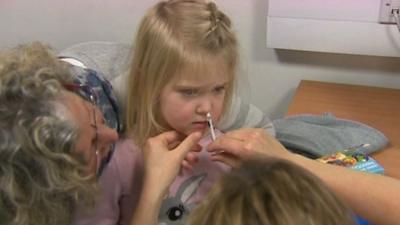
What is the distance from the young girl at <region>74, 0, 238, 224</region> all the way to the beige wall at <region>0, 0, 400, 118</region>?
637 millimetres

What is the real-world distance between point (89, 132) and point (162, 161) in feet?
0.70

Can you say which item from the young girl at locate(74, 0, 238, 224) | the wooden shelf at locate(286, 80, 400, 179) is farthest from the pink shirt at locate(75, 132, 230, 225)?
A: the wooden shelf at locate(286, 80, 400, 179)

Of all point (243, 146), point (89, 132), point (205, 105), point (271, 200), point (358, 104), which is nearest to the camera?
point (271, 200)

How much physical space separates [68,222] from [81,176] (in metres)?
0.08

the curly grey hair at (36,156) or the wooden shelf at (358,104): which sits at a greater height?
the curly grey hair at (36,156)

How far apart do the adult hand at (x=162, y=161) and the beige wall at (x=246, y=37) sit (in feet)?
2.56

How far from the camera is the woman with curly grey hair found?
0.75m

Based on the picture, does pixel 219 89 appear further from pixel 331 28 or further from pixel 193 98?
pixel 331 28

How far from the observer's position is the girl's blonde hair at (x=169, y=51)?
1.17 meters

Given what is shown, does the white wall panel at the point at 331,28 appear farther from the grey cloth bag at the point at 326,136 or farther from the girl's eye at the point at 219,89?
the girl's eye at the point at 219,89

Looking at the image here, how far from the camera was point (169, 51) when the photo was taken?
1.17 m

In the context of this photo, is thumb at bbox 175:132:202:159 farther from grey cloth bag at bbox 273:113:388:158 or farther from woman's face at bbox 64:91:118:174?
grey cloth bag at bbox 273:113:388:158

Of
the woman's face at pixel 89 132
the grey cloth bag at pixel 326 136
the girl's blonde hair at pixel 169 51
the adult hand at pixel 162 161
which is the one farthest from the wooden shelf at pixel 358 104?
the woman's face at pixel 89 132

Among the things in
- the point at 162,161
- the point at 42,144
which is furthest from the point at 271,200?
the point at 162,161
